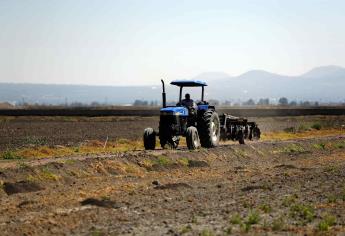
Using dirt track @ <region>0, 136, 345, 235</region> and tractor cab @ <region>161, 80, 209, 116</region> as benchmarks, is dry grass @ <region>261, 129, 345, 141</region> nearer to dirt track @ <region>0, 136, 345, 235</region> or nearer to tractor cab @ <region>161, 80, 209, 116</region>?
tractor cab @ <region>161, 80, 209, 116</region>

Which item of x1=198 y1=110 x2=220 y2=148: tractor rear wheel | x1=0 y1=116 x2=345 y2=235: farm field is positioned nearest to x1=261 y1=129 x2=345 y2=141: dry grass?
x1=198 y1=110 x2=220 y2=148: tractor rear wheel

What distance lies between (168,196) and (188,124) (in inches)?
483

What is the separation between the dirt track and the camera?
12.3 metres

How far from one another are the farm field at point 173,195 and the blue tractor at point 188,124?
952 mm

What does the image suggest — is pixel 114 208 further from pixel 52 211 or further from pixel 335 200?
pixel 335 200

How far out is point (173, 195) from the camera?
1587cm

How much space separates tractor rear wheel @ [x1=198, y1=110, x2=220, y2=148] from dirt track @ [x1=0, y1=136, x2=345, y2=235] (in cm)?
180

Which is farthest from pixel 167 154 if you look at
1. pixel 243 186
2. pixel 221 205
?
pixel 221 205

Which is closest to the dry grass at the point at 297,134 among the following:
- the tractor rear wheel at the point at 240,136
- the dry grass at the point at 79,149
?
the tractor rear wheel at the point at 240,136

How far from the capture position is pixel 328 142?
3553 centimetres

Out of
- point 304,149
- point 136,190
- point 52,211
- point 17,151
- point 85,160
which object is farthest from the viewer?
point 304,149

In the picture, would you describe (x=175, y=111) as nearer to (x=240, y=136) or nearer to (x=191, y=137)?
(x=191, y=137)

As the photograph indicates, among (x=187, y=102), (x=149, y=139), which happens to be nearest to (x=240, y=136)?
(x=187, y=102)

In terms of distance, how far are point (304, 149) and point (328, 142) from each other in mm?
3199
